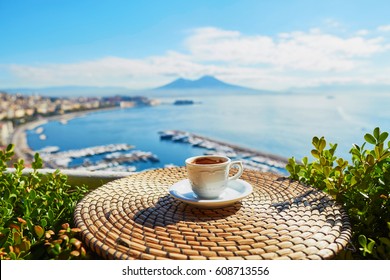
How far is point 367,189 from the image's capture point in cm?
99

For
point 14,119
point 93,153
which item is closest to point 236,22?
point 93,153

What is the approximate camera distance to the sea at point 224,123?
2088 cm

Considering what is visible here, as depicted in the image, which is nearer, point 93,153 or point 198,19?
point 93,153

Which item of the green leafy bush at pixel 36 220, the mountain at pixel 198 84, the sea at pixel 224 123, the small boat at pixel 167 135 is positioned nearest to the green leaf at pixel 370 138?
the green leafy bush at pixel 36 220

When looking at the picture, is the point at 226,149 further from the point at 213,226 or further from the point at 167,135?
the point at 213,226

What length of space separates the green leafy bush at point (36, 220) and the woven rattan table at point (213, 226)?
0.07 meters

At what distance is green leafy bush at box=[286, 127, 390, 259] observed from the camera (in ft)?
3.06

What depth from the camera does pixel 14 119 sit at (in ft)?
86.6

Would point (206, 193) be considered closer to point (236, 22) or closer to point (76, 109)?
point (76, 109)

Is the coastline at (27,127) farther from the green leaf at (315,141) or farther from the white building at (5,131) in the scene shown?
the green leaf at (315,141)

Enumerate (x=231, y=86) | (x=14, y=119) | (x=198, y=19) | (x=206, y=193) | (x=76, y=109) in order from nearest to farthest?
(x=206, y=193), (x=14, y=119), (x=76, y=109), (x=198, y=19), (x=231, y=86)

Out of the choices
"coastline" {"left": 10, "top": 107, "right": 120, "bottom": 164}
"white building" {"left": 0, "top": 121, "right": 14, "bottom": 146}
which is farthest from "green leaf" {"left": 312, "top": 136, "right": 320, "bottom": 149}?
"coastline" {"left": 10, "top": 107, "right": 120, "bottom": 164}

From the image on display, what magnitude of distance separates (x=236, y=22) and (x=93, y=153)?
24.3 metres

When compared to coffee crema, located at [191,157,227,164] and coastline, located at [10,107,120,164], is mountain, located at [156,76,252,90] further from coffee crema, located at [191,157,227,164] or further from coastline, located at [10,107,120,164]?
coffee crema, located at [191,157,227,164]
